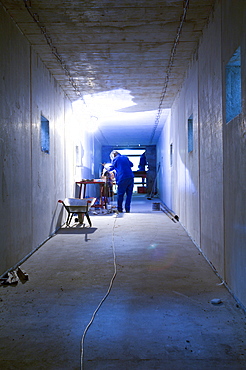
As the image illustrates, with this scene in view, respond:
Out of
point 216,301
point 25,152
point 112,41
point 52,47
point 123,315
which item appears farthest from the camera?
point 52,47

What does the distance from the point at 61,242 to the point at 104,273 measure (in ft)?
6.49

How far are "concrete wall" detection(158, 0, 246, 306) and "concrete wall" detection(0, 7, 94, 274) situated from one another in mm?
2308

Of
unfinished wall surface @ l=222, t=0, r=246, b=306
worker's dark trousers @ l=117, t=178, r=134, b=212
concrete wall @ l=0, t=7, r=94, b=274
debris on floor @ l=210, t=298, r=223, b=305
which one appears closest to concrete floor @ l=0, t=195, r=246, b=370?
debris on floor @ l=210, t=298, r=223, b=305

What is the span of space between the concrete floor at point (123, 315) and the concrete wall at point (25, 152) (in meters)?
0.51

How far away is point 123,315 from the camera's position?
253cm

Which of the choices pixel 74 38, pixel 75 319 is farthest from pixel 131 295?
pixel 74 38

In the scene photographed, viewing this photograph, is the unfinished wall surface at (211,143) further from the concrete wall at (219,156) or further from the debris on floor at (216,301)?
the debris on floor at (216,301)

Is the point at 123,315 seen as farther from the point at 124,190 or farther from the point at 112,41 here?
the point at 124,190

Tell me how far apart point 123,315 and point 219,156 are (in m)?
1.85

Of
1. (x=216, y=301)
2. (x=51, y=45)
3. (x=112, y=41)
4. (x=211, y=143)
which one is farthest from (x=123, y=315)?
(x=51, y=45)

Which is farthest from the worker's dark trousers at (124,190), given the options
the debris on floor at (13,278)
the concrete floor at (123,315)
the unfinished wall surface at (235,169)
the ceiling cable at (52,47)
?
the unfinished wall surface at (235,169)

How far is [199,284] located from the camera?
10.6 feet

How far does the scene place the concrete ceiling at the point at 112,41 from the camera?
383 cm

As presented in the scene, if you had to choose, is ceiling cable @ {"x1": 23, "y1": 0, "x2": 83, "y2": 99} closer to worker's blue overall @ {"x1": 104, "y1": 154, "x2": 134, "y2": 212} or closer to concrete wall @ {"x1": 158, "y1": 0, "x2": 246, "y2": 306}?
concrete wall @ {"x1": 158, "y1": 0, "x2": 246, "y2": 306}
